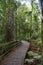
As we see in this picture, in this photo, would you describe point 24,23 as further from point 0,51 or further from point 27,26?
point 0,51

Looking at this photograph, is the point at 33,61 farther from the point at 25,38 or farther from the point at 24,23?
the point at 25,38

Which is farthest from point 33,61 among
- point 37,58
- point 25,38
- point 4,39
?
point 25,38

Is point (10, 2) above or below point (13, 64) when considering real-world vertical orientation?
above

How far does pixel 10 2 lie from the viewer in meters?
6.85

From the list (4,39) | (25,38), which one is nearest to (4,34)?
(4,39)

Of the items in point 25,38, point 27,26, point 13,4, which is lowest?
point 25,38

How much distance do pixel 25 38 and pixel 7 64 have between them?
1775 cm

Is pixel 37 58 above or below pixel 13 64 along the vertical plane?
below

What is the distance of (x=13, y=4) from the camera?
696 cm

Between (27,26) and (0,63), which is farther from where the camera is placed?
(27,26)

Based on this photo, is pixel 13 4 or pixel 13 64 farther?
pixel 13 4

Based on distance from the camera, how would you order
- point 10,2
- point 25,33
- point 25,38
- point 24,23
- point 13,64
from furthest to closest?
1. point 25,38
2. point 25,33
3. point 24,23
4. point 10,2
5. point 13,64

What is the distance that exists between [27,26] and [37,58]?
12.7m

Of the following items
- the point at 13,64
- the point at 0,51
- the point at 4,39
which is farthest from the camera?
the point at 4,39
